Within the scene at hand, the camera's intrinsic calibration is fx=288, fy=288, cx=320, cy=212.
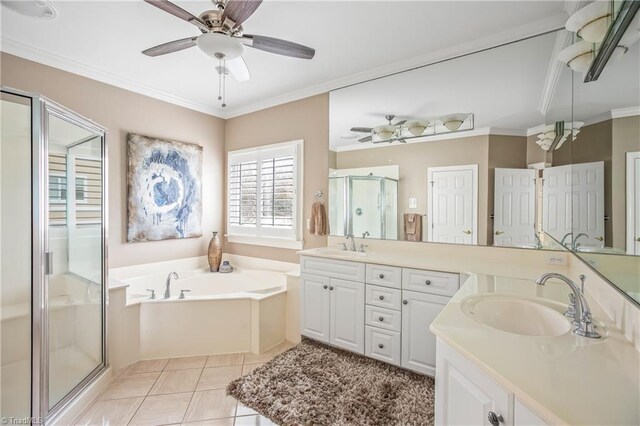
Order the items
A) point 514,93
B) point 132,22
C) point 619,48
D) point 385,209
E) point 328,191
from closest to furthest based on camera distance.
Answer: point 619,48
point 132,22
point 514,93
point 385,209
point 328,191

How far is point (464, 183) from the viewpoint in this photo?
2336 millimetres

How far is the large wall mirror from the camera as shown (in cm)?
205

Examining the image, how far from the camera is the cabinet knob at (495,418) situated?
788 mm

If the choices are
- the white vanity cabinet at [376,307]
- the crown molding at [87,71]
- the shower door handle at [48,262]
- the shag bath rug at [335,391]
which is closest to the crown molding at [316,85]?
the crown molding at [87,71]

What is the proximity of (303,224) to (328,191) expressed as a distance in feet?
1.62

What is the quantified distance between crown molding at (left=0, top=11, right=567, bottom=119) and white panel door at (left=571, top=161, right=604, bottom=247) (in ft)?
3.63

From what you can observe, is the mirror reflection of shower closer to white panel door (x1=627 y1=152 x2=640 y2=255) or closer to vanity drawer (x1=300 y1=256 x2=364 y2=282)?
vanity drawer (x1=300 y1=256 x2=364 y2=282)

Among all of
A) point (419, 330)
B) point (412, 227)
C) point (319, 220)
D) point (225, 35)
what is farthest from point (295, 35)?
point (419, 330)

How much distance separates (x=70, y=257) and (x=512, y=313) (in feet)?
9.08

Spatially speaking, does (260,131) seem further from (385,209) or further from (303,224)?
(385,209)

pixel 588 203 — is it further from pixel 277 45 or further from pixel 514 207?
pixel 277 45

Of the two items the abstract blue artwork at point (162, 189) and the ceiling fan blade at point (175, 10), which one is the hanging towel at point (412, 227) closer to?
the ceiling fan blade at point (175, 10)

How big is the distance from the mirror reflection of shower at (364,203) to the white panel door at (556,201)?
1.09 m

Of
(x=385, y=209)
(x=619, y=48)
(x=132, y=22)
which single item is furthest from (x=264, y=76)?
(x=619, y=48)
